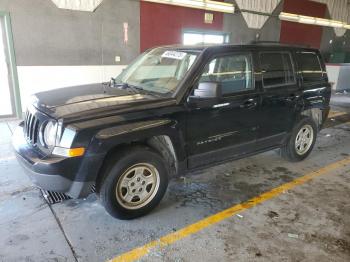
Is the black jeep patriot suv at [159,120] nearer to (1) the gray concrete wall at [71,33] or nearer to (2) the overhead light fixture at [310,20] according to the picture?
(1) the gray concrete wall at [71,33]

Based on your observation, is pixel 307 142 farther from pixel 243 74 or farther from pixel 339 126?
pixel 339 126

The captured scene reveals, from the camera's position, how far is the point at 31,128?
9.89 feet

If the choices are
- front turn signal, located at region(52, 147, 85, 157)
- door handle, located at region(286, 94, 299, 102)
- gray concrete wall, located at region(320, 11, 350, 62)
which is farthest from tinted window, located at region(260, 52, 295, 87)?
gray concrete wall, located at region(320, 11, 350, 62)

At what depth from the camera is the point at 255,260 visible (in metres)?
2.53

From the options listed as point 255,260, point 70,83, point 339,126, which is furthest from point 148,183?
point 339,126

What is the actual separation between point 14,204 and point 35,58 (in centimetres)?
454

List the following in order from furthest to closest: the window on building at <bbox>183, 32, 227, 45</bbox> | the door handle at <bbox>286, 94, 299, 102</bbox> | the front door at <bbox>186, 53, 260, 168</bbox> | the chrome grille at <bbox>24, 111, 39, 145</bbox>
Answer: the window on building at <bbox>183, 32, 227, 45</bbox>
the door handle at <bbox>286, 94, 299, 102</bbox>
the front door at <bbox>186, 53, 260, 168</bbox>
the chrome grille at <bbox>24, 111, 39, 145</bbox>

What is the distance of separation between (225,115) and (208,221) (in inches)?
46.6

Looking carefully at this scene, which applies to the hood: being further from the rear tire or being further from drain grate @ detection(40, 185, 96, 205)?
the rear tire

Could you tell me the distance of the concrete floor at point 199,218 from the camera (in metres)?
2.61

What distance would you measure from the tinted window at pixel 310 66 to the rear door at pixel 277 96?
0.67 feet

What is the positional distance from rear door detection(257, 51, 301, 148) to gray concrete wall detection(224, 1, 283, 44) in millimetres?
5891

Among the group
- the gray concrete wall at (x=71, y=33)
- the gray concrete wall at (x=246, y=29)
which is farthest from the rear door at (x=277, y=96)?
the gray concrete wall at (x=246, y=29)

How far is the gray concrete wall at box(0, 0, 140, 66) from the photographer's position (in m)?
6.59
